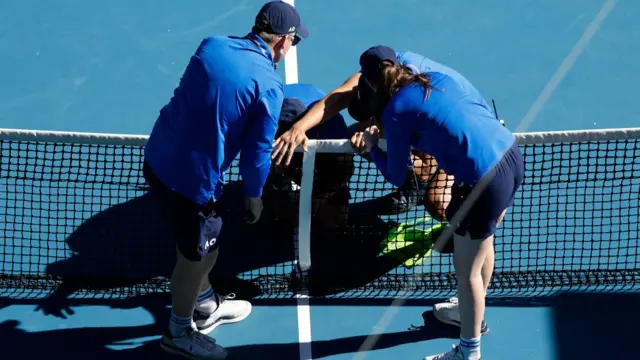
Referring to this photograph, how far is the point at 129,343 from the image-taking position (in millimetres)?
5770

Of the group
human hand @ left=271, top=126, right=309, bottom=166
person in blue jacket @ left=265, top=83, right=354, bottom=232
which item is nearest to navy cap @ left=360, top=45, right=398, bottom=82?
human hand @ left=271, top=126, right=309, bottom=166

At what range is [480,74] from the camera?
7.67m

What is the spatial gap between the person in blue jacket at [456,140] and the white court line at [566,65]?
249cm

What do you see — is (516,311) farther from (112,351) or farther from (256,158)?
(112,351)

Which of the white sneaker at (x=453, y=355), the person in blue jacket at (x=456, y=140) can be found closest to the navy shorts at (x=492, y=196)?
the person in blue jacket at (x=456, y=140)

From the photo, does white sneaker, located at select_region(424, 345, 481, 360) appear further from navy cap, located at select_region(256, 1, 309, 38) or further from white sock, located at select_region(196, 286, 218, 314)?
navy cap, located at select_region(256, 1, 309, 38)

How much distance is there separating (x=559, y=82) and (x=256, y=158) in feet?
12.3

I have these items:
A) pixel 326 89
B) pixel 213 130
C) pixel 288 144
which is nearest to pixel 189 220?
pixel 213 130

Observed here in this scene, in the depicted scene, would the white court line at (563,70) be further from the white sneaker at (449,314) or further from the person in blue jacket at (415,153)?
the person in blue jacket at (415,153)

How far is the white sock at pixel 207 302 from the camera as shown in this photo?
18.8 ft

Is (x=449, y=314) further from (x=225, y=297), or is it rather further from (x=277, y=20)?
(x=277, y=20)

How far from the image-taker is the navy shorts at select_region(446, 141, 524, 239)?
4.70 metres

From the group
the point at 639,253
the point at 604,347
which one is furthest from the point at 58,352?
the point at 639,253

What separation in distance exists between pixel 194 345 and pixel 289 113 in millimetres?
1559
